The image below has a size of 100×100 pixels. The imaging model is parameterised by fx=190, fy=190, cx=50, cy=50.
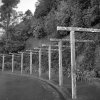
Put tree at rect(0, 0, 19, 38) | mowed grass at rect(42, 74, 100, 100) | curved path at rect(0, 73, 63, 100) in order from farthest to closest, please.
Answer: tree at rect(0, 0, 19, 38) → curved path at rect(0, 73, 63, 100) → mowed grass at rect(42, 74, 100, 100)

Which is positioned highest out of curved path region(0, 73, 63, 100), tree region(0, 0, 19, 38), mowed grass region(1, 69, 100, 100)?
tree region(0, 0, 19, 38)

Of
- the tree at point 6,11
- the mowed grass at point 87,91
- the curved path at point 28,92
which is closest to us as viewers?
the mowed grass at point 87,91

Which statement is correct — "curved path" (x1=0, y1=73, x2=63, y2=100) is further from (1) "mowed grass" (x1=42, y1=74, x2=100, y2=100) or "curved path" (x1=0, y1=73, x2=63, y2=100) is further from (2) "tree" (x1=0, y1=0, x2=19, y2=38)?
(2) "tree" (x1=0, y1=0, x2=19, y2=38)

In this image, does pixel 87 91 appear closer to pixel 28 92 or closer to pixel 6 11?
pixel 28 92

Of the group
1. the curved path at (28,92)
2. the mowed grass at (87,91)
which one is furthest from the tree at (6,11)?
the mowed grass at (87,91)

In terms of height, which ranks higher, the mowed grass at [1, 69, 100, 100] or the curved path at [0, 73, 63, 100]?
the mowed grass at [1, 69, 100, 100]

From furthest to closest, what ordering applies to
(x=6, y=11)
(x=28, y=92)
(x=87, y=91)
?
1. (x=6, y=11)
2. (x=28, y=92)
3. (x=87, y=91)

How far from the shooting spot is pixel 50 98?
6.22m

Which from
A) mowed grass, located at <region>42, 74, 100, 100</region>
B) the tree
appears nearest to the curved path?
mowed grass, located at <region>42, 74, 100, 100</region>

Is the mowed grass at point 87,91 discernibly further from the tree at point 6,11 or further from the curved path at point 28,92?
the tree at point 6,11

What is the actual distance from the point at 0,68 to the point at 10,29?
667 cm

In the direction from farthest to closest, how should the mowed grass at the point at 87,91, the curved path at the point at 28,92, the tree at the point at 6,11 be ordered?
the tree at the point at 6,11
the curved path at the point at 28,92
the mowed grass at the point at 87,91

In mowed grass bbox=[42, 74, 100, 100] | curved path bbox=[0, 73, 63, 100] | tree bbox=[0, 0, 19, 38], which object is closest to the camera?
mowed grass bbox=[42, 74, 100, 100]

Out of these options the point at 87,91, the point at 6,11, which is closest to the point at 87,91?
the point at 87,91
